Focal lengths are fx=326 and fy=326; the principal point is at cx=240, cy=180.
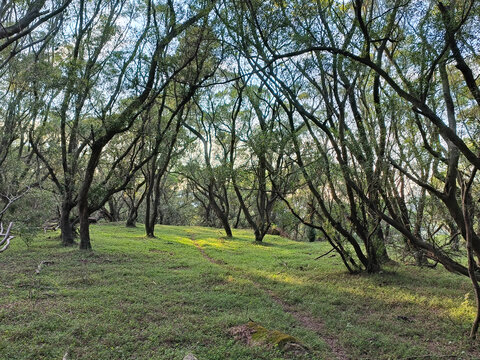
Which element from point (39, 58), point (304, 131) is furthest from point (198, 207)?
point (39, 58)

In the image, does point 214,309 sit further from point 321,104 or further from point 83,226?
point 321,104

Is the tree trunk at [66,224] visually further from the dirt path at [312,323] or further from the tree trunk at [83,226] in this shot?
the dirt path at [312,323]

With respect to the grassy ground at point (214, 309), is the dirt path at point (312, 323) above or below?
below

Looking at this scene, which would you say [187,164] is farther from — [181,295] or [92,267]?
[181,295]

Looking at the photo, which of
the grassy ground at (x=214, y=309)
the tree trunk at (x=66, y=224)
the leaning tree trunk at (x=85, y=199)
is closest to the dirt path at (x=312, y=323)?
the grassy ground at (x=214, y=309)

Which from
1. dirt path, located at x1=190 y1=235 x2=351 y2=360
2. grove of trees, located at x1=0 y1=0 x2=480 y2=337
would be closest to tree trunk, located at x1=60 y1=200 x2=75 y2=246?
grove of trees, located at x1=0 y1=0 x2=480 y2=337

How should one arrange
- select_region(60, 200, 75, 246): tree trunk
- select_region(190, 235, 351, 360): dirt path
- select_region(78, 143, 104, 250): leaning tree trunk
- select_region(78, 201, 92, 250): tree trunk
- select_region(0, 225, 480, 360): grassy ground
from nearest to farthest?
1. select_region(0, 225, 480, 360): grassy ground
2. select_region(190, 235, 351, 360): dirt path
3. select_region(78, 143, 104, 250): leaning tree trunk
4. select_region(78, 201, 92, 250): tree trunk
5. select_region(60, 200, 75, 246): tree trunk

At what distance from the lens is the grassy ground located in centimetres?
491

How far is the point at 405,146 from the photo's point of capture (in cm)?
946

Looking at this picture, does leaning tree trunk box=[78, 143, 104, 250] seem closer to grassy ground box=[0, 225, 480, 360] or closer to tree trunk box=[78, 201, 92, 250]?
tree trunk box=[78, 201, 92, 250]

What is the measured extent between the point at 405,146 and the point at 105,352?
8960 mm

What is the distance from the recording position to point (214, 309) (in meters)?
6.78

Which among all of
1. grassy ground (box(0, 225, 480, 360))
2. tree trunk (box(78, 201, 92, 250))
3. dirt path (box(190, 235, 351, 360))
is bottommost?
dirt path (box(190, 235, 351, 360))

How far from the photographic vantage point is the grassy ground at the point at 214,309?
16.1ft
